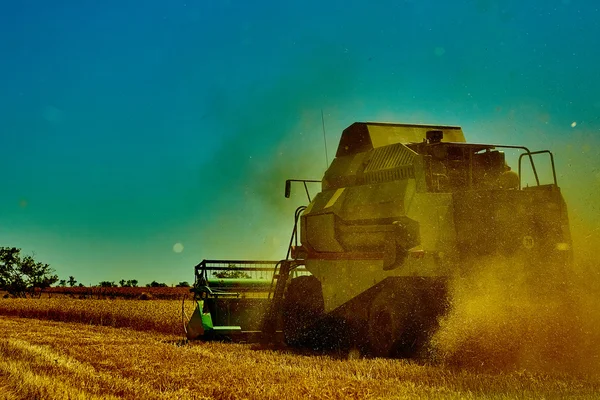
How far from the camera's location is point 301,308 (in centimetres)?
1288

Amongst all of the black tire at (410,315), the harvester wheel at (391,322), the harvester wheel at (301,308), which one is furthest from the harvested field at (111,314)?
the black tire at (410,315)

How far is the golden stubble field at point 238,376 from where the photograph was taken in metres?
6.99

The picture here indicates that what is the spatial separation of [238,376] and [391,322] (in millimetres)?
2824

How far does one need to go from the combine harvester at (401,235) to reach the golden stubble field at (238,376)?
3.03 ft

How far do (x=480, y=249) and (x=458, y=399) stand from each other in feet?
11.4

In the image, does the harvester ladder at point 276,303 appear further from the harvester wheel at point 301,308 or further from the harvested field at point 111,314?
the harvested field at point 111,314

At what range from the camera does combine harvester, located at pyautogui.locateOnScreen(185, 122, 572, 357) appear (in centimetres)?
965

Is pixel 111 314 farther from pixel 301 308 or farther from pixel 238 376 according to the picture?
pixel 238 376

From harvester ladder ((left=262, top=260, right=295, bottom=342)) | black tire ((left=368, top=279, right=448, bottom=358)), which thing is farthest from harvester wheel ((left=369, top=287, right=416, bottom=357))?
harvester ladder ((left=262, top=260, right=295, bottom=342))

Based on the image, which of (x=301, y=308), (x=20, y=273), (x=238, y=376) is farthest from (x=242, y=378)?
(x=20, y=273)

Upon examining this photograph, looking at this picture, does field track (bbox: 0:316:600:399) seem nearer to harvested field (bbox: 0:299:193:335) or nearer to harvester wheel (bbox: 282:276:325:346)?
harvester wheel (bbox: 282:276:325:346)

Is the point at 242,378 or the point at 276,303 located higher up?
the point at 276,303

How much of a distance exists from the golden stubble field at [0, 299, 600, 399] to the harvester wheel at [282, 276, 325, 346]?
38.7 inches

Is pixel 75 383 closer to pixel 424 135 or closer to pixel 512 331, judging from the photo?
pixel 512 331
